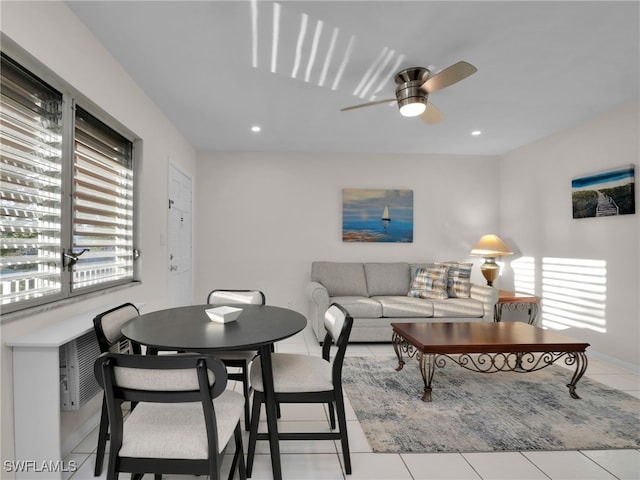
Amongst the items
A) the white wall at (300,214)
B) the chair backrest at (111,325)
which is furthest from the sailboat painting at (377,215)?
the chair backrest at (111,325)

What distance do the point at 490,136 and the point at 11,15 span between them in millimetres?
4514

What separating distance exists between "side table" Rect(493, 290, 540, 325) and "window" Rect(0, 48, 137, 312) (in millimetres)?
4164

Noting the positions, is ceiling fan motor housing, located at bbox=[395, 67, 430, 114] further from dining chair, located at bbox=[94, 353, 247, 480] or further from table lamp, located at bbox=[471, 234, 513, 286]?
table lamp, located at bbox=[471, 234, 513, 286]

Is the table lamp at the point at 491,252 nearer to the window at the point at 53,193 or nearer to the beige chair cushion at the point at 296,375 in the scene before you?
the beige chair cushion at the point at 296,375

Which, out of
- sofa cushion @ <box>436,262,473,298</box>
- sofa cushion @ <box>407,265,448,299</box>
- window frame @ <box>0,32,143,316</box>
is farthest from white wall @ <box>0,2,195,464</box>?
sofa cushion @ <box>436,262,473,298</box>

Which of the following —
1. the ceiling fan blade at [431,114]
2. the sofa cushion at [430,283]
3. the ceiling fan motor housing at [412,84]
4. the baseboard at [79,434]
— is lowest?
the baseboard at [79,434]

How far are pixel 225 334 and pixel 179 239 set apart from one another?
9.72 ft

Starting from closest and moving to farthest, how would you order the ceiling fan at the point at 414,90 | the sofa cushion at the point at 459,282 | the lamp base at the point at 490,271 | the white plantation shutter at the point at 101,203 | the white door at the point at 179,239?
the white plantation shutter at the point at 101,203
the ceiling fan at the point at 414,90
the white door at the point at 179,239
the sofa cushion at the point at 459,282
the lamp base at the point at 490,271

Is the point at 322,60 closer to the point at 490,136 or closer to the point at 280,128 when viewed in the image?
the point at 280,128

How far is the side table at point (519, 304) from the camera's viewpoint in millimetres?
4320

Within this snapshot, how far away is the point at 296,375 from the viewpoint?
188cm

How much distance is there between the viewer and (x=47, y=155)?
199 centimetres

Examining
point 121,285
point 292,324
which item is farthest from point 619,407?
point 121,285

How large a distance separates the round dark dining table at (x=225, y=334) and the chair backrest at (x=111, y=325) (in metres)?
0.07
